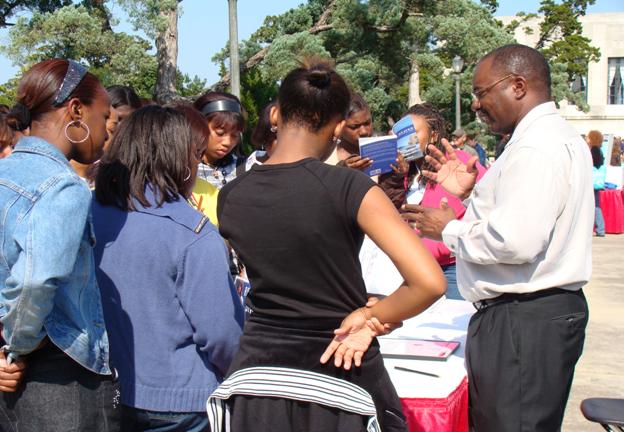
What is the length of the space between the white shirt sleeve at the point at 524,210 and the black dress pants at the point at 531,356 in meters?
0.21

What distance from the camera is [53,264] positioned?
5.88ft

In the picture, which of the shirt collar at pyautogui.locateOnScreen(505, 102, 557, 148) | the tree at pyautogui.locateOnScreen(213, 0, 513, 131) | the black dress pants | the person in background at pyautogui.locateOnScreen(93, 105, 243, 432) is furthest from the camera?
the tree at pyautogui.locateOnScreen(213, 0, 513, 131)

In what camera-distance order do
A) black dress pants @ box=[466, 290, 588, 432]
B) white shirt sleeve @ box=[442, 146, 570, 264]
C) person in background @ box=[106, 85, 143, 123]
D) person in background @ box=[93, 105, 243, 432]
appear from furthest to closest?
1. person in background @ box=[106, 85, 143, 123]
2. black dress pants @ box=[466, 290, 588, 432]
3. white shirt sleeve @ box=[442, 146, 570, 264]
4. person in background @ box=[93, 105, 243, 432]

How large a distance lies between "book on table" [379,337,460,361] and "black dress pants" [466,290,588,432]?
0.30 m

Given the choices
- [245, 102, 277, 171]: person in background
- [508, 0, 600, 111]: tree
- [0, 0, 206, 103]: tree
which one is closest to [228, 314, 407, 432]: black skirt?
[245, 102, 277, 171]: person in background

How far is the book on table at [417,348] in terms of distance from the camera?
2781 millimetres

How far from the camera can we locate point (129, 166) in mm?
2258

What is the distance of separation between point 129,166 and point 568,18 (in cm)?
4202

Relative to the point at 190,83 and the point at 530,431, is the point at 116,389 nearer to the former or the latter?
the point at 530,431

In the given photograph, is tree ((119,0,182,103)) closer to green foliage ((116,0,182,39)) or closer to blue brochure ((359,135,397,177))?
green foliage ((116,0,182,39))

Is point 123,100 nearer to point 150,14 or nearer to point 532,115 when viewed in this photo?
point 532,115

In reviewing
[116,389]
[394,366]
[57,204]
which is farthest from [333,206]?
[394,366]

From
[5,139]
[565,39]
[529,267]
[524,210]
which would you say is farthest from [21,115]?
[565,39]

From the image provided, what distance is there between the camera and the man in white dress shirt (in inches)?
91.9
